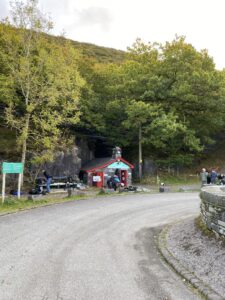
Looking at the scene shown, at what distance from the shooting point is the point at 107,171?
1199 inches

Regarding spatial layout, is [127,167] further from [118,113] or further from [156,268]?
[156,268]

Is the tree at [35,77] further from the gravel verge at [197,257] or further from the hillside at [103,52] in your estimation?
the hillside at [103,52]

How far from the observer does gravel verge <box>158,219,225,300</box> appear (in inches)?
249

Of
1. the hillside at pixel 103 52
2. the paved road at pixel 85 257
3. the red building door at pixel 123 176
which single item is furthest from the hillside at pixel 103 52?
the paved road at pixel 85 257

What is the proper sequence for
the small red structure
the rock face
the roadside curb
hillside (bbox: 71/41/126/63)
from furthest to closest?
hillside (bbox: 71/41/126/63)
the small red structure
the rock face
the roadside curb

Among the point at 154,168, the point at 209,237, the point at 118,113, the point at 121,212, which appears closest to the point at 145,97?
the point at 118,113

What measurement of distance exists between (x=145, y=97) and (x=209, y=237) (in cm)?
2764

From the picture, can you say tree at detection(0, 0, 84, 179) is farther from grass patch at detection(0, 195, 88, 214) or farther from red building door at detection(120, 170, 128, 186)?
red building door at detection(120, 170, 128, 186)

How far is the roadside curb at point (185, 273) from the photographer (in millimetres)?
5934

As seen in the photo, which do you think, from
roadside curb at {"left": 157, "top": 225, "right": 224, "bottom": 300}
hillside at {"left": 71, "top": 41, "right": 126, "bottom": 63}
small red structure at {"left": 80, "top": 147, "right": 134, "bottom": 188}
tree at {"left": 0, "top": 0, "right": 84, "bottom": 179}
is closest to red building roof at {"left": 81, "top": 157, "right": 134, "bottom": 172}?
small red structure at {"left": 80, "top": 147, "right": 134, "bottom": 188}

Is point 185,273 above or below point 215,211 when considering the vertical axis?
below

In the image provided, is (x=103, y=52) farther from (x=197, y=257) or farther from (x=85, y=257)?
(x=197, y=257)

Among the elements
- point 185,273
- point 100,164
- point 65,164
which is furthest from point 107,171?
point 185,273

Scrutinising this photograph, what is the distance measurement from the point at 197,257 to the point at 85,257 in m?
2.98
